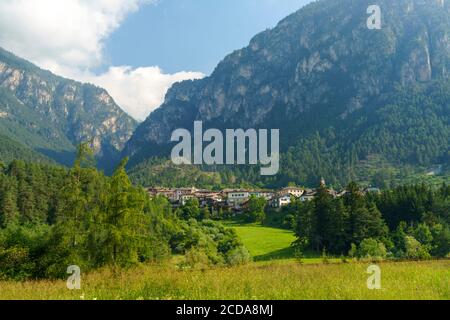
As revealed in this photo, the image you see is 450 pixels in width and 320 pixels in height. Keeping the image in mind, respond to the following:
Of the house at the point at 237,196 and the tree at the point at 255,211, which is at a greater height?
the house at the point at 237,196

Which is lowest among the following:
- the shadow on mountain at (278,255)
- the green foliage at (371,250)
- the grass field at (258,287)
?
the shadow on mountain at (278,255)

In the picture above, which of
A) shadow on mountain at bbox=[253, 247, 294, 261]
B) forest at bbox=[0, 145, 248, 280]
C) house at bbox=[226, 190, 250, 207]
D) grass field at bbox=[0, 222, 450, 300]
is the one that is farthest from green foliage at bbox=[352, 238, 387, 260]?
house at bbox=[226, 190, 250, 207]

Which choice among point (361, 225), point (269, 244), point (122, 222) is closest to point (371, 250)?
point (361, 225)

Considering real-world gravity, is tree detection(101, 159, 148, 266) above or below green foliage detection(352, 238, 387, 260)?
above

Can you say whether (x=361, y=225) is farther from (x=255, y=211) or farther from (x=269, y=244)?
(x=255, y=211)

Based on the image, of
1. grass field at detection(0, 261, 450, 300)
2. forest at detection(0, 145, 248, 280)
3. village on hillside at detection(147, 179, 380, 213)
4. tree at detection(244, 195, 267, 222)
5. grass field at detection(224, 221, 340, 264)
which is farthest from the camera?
village on hillside at detection(147, 179, 380, 213)

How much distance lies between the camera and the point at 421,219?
7100 centimetres

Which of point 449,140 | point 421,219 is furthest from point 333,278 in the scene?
point 449,140

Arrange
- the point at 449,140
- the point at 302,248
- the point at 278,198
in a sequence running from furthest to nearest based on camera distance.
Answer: the point at 449,140 → the point at 278,198 → the point at 302,248

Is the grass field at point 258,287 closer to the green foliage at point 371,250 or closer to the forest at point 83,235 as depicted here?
the forest at point 83,235

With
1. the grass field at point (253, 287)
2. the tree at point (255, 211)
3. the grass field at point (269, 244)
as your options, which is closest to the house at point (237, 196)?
the tree at point (255, 211)

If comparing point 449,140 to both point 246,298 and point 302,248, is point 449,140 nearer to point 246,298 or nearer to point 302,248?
point 302,248

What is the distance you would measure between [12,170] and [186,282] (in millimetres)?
113340

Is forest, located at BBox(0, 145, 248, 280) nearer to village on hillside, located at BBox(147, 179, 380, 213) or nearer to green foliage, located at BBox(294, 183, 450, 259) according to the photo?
green foliage, located at BBox(294, 183, 450, 259)
